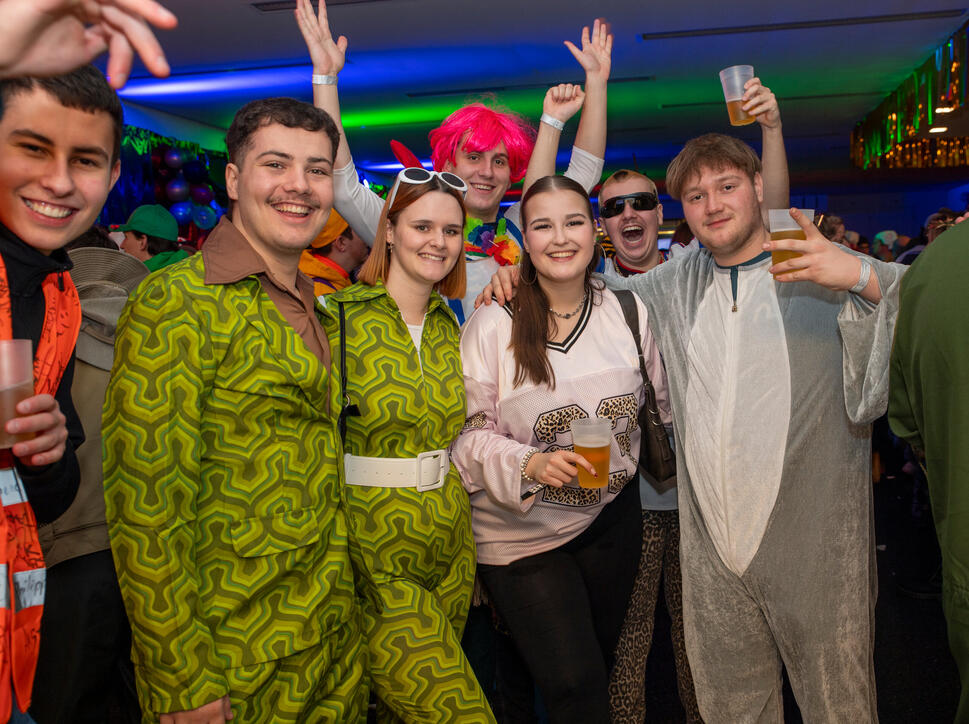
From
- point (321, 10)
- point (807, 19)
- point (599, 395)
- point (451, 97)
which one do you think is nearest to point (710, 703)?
point (599, 395)

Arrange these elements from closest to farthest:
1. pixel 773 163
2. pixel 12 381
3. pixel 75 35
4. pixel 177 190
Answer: pixel 75 35 < pixel 12 381 < pixel 773 163 < pixel 177 190

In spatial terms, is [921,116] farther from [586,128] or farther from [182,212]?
[182,212]

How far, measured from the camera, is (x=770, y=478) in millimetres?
2193

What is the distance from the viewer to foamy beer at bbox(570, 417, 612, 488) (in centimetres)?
195

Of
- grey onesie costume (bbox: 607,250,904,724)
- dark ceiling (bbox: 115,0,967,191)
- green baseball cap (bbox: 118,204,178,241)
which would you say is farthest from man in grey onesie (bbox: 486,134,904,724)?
green baseball cap (bbox: 118,204,178,241)

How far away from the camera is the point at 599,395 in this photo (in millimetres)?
2252

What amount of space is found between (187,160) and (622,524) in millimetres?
8077

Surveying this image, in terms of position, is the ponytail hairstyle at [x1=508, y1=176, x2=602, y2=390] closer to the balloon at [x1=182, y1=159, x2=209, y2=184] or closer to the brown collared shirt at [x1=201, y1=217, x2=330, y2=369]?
the brown collared shirt at [x1=201, y1=217, x2=330, y2=369]

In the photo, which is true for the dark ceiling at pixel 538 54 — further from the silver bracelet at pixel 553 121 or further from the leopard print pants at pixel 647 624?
the leopard print pants at pixel 647 624

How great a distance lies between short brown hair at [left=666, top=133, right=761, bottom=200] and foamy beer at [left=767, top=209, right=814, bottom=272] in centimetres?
33

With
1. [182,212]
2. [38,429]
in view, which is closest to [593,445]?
[38,429]

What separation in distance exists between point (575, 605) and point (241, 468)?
1009 mm

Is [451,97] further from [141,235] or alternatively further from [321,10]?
[321,10]

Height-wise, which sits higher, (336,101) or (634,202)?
(336,101)
